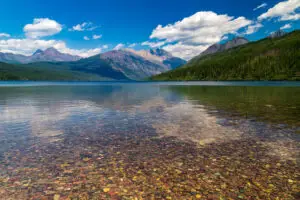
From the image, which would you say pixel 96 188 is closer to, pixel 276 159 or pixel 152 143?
pixel 152 143

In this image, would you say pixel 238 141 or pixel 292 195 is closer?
pixel 292 195

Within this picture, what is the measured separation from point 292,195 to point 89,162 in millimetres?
11743

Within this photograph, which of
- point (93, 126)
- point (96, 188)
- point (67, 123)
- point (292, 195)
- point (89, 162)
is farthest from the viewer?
point (67, 123)

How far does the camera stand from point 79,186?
421 inches

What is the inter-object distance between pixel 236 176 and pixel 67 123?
853 inches

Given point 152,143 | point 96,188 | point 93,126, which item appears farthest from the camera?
point 93,126

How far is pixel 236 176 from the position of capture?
1173 centimetres

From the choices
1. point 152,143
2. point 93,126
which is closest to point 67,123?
point 93,126

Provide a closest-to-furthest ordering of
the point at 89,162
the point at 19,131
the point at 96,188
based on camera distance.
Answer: the point at 96,188, the point at 89,162, the point at 19,131

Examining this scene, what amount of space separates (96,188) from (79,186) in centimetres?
95

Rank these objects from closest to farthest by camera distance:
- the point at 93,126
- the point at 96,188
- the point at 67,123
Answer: the point at 96,188 → the point at 93,126 → the point at 67,123

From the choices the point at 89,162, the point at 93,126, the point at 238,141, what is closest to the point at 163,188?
the point at 89,162

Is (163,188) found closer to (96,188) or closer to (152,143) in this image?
(96,188)

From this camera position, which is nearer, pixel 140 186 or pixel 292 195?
pixel 292 195
